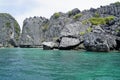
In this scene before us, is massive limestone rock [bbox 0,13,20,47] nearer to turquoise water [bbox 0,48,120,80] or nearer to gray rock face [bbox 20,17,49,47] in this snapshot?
gray rock face [bbox 20,17,49,47]

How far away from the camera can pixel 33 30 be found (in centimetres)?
13950

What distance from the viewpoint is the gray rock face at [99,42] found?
67.1 meters

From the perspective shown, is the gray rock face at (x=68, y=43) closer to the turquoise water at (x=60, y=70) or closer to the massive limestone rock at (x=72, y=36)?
the massive limestone rock at (x=72, y=36)

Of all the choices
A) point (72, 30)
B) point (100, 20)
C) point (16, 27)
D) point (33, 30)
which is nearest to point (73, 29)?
point (72, 30)

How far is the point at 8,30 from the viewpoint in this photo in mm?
160125

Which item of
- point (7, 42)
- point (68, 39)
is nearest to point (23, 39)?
point (7, 42)

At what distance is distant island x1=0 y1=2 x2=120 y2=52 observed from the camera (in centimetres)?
7038

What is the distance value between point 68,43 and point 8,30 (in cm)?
9124

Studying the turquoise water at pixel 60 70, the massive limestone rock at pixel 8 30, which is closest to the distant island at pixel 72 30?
the massive limestone rock at pixel 8 30

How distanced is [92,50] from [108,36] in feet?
21.2

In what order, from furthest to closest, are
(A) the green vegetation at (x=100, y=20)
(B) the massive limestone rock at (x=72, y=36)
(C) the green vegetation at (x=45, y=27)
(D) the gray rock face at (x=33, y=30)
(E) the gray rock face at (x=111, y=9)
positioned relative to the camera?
1. (C) the green vegetation at (x=45, y=27)
2. (D) the gray rock face at (x=33, y=30)
3. (E) the gray rock face at (x=111, y=9)
4. (A) the green vegetation at (x=100, y=20)
5. (B) the massive limestone rock at (x=72, y=36)

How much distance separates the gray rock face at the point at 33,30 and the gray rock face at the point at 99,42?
65846 millimetres

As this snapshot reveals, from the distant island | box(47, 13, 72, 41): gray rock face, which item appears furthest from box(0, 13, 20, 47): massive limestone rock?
box(47, 13, 72, 41): gray rock face

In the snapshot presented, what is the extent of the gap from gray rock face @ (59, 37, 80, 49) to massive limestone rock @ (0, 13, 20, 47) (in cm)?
6871
